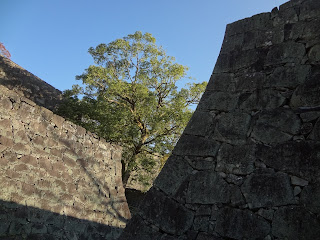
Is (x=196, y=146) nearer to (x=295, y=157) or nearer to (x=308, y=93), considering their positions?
(x=295, y=157)

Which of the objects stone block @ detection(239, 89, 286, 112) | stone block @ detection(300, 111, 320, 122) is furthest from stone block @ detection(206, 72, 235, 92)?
stone block @ detection(300, 111, 320, 122)

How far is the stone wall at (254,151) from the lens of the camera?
6.06ft

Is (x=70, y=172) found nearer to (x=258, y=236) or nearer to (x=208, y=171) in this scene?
(x=208, y=171)

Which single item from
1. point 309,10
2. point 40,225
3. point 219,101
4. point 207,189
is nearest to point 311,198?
point 207,189

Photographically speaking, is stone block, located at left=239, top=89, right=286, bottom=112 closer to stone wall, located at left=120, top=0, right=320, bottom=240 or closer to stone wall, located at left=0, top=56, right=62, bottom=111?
stone wall, located at left=120, top=0, right=320, bottom=240

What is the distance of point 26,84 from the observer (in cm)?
990

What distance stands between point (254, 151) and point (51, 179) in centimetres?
329

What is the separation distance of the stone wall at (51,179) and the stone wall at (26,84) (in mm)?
5770

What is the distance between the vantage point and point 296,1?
2533 mm

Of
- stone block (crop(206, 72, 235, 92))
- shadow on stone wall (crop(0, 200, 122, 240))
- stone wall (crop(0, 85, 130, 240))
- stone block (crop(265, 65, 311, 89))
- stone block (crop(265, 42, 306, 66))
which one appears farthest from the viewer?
stone wall (crop(0, 85, 130, 240))

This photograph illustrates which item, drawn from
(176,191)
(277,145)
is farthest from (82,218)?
(277,145)

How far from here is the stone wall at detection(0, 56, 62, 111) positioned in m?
9.48

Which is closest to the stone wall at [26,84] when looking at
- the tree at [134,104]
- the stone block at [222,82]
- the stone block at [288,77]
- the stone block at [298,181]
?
the tree at [134,104]

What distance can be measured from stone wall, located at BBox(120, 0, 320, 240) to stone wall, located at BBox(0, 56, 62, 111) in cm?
872
